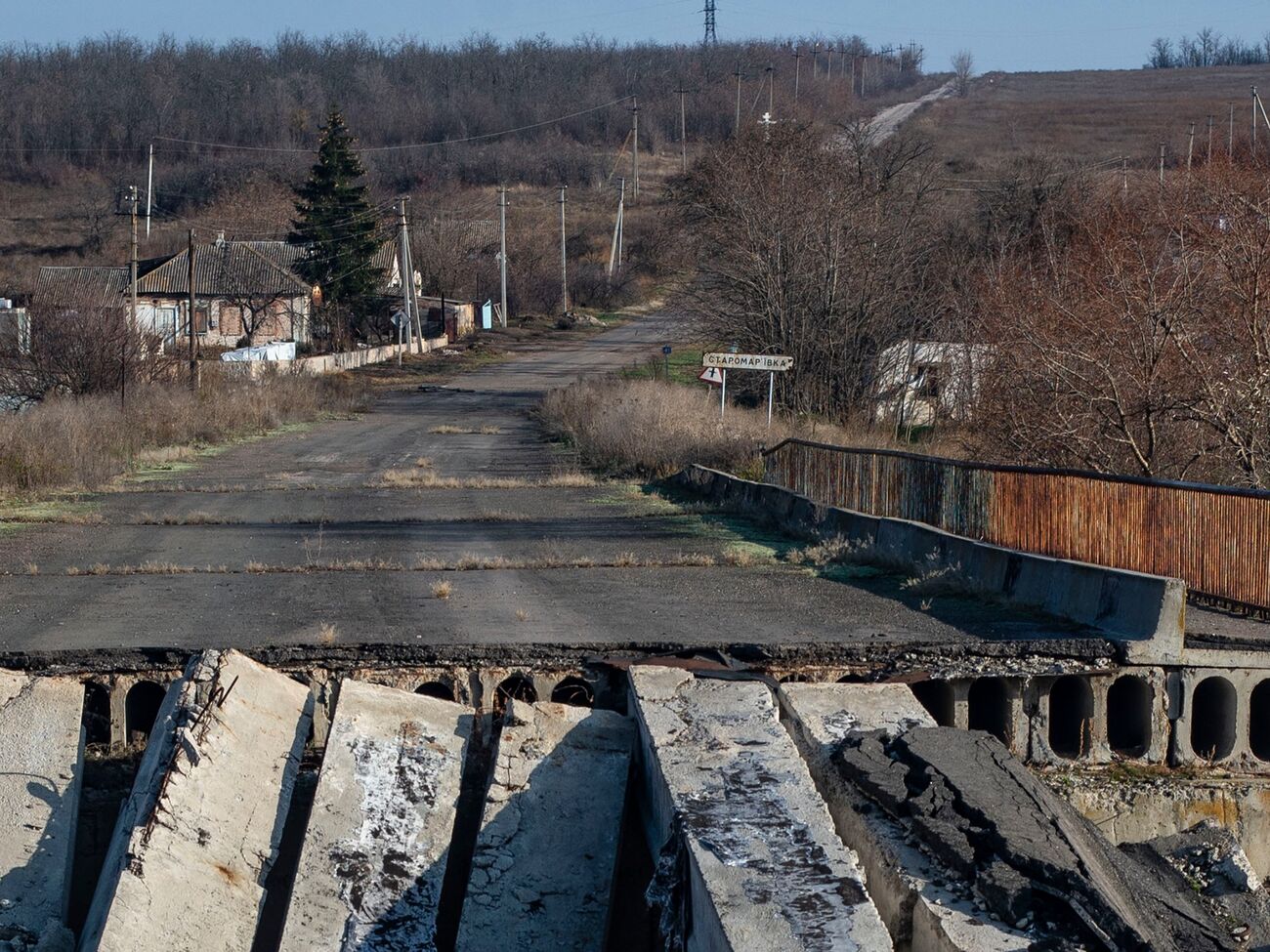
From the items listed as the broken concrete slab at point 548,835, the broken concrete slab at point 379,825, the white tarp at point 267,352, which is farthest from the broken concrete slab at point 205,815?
the white tarp at point 267,352

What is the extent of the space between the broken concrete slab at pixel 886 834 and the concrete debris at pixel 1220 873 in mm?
1396

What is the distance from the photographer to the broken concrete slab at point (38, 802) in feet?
19.8

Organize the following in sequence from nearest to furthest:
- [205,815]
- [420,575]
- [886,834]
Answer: [886,834]
[205,815]
[420,575]

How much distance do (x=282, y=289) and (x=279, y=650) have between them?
61977 mm

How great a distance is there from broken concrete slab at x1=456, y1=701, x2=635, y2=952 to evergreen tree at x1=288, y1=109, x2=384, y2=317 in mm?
65084

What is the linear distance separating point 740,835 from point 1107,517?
22.1ft

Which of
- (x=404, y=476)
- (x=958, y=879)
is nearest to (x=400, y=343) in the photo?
(x=404, y=476)

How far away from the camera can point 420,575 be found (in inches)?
529

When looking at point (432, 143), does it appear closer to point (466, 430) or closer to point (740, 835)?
point (466, 430)

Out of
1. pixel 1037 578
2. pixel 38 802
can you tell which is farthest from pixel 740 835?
pixel 1037 578

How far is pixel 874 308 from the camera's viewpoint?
112 ft

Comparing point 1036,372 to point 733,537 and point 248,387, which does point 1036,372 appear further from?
point 248,387

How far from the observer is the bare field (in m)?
88.0

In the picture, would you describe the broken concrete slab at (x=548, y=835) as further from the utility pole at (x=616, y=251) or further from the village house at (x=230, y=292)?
the utility pole at (x=616, y=251)
